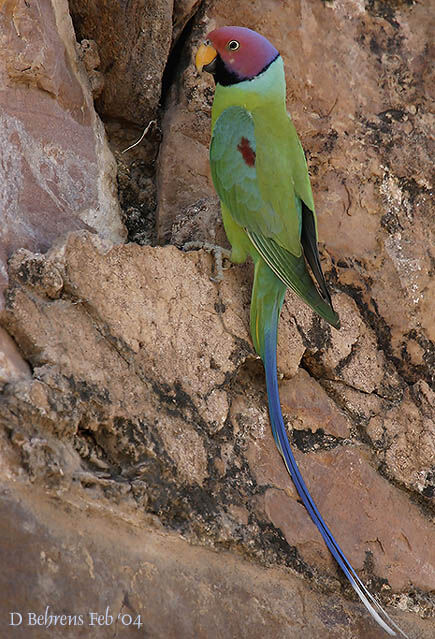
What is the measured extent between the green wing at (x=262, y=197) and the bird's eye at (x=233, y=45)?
0.33 meters

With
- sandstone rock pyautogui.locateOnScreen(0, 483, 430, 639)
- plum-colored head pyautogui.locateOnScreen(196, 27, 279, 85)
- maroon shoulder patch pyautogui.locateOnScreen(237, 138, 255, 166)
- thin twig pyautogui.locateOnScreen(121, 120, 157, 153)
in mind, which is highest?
plum-colored head pyautogui.locateOnScreen(196, 27, 279, 85)

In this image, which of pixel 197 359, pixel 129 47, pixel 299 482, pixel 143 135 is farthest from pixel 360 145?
pixel 299 482

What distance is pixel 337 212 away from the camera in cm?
300

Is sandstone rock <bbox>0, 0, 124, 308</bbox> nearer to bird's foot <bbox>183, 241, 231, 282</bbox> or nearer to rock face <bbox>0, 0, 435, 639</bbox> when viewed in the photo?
rock face <bbox>0, 0, 435, 639</bbox>

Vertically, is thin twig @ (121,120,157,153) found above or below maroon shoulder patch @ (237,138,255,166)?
below

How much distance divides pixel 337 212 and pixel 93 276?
1.11m

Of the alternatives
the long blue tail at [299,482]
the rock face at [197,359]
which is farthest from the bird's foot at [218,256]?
the long blue tail at [299,482]

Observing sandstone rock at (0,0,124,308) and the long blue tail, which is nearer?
the long blue tail

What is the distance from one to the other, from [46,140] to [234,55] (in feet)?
2.71

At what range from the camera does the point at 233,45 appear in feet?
9.68

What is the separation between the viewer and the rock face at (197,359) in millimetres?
1981

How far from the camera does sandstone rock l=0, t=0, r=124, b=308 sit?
242 cm

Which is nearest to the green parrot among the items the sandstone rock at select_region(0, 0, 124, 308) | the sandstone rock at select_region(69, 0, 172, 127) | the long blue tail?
the long blue tail

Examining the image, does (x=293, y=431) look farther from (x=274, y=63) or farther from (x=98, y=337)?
(x=274, y=63)
